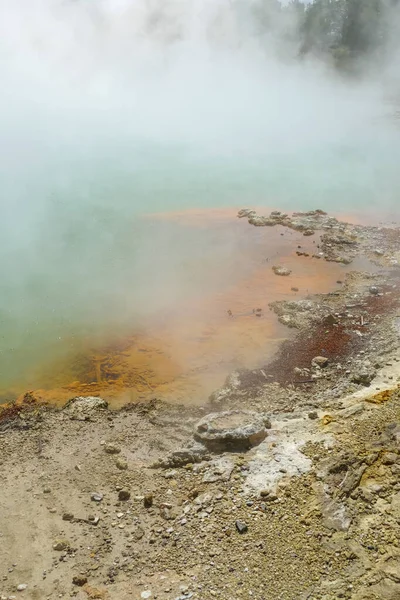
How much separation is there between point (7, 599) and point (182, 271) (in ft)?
24.0

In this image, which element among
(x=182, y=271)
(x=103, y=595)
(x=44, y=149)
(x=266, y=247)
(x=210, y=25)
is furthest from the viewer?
(x=210, y=25)

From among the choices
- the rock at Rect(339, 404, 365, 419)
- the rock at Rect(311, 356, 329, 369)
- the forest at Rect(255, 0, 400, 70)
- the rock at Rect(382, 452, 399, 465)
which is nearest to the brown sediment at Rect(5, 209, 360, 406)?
the rock at Rect(311, 356, 329, 369)

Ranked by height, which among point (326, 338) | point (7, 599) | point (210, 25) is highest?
point (210, 25)

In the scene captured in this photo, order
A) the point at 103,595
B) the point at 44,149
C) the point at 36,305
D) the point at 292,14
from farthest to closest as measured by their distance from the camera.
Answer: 1. the point at 292,14
2. the point at 44,149
3. the point at 36,305
4. the point at 103,595

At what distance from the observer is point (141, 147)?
21469 millimetres

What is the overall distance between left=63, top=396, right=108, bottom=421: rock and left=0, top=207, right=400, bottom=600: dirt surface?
0.8 inches

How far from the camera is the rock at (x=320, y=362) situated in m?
7.16

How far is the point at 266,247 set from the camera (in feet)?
39.3

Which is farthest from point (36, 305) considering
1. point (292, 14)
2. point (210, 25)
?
point (292, 14)

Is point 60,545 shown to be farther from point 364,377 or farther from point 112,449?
point 364,377

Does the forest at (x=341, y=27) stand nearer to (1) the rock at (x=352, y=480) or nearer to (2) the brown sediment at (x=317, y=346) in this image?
(2) the brown sediment at (x=317, y=346)

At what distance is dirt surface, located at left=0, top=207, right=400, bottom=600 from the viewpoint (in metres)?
3.89

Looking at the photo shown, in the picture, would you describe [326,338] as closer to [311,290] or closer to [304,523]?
[311,290]

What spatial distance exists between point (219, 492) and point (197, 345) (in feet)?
11.4
